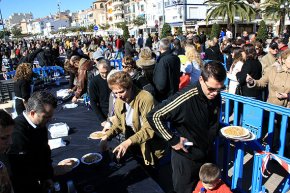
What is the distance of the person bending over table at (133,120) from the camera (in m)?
2.74

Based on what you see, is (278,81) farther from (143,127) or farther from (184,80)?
(143,127)

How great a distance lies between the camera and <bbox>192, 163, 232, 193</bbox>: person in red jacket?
263cm

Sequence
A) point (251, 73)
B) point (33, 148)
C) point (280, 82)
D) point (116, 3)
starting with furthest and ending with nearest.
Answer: point (116, 3) → point (251, 73) → point (280, 82) → point (33, 148)

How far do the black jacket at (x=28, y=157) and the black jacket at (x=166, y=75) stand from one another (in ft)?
8.35

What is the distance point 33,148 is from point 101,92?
1.84m

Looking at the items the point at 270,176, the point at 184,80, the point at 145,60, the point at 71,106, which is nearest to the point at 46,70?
the point at 71,106

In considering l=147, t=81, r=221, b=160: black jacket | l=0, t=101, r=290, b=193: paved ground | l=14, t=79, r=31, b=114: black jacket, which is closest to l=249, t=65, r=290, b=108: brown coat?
l=0, t=101, r=290, b=193: paved ground

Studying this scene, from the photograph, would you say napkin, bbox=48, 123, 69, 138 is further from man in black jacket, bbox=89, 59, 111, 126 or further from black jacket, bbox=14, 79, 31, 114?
black jacket, bbox=14, 79, 31, 114

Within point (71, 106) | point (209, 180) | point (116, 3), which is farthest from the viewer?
point (116, 3)

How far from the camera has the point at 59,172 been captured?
2.65 m

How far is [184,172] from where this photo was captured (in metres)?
2.78

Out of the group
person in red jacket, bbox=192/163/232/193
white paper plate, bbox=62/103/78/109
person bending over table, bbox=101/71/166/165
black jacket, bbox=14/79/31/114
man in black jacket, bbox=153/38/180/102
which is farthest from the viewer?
white paper plate, bbox=62/103/78/109

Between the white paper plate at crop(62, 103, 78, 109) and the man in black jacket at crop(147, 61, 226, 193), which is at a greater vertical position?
the man in black jacket at crop(147, 61, 226, 193)

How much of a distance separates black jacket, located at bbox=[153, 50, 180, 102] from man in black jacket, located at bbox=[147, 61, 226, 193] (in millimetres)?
2087
